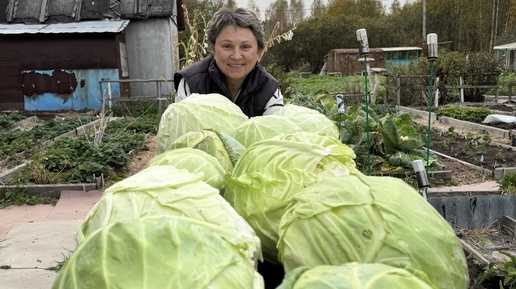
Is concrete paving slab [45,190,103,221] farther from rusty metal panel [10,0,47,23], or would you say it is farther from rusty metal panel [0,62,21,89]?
rusty metal panel [10,0,47,23]

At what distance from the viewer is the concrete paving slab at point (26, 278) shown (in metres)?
4.77

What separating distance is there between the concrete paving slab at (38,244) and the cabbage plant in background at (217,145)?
3758mm

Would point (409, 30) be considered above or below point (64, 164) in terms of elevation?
above

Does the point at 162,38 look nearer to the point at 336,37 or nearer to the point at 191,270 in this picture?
the point at 191,270

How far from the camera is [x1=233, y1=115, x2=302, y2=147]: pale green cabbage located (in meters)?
2.18

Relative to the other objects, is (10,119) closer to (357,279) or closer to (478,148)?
(478,148)

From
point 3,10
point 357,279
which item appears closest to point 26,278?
point 357,279

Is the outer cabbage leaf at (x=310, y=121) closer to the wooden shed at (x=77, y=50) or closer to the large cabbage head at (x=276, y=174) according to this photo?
the large cabbage head at (x=276, y=174)

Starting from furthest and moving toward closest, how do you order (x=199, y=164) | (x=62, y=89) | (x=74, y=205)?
(x=62, y=89) < (x=74, y=205) < (x=199, y=164)

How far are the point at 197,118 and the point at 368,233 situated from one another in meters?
1.45

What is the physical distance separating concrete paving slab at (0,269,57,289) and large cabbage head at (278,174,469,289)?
14.0ft

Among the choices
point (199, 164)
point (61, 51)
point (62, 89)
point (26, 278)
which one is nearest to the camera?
point (199, 164)

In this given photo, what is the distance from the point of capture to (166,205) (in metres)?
1.34

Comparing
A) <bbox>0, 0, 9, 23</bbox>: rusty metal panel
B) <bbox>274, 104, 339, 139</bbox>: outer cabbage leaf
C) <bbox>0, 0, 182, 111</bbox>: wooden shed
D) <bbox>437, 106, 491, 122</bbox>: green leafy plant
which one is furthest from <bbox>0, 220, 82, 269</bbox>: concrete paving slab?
<bbox>0, 0, 9, 23</bbox>: rusty metal panel
